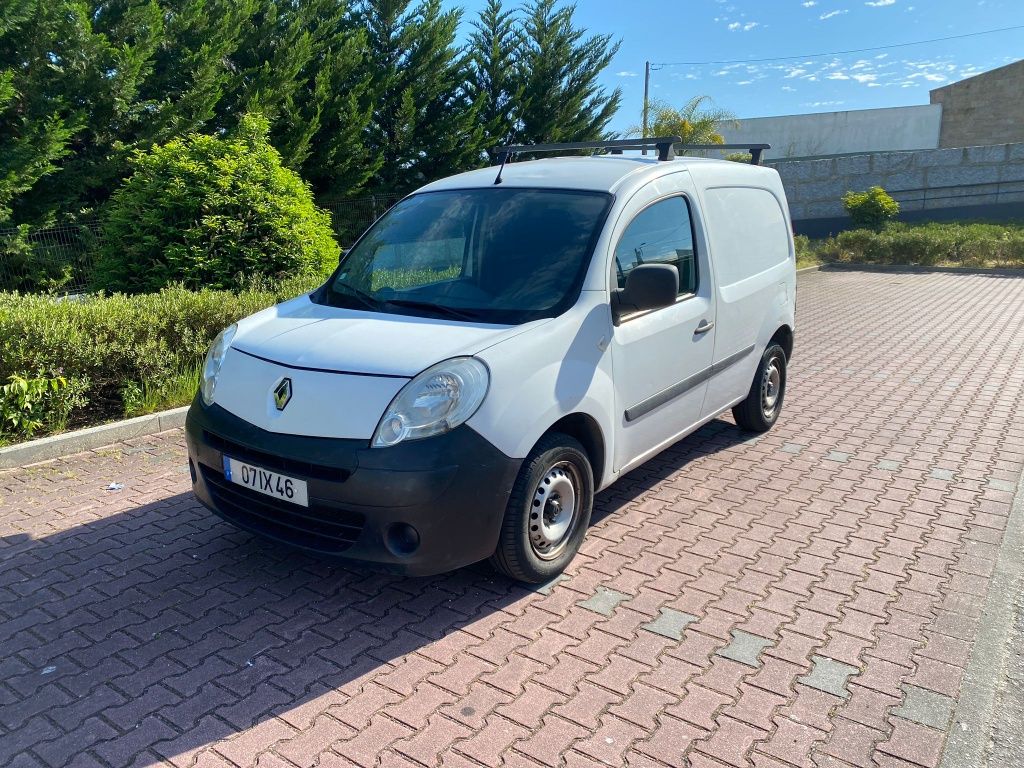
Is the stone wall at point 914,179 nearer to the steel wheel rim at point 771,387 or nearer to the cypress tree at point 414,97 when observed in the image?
the cypress tree at point 414,97

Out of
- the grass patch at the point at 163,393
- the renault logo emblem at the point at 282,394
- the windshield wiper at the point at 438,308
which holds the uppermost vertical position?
the windshield wiper at the point at 438,308

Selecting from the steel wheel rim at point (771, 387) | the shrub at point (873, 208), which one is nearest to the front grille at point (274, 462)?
the steel wheel rim at point (771, 387)

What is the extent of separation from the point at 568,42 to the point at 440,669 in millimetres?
27630

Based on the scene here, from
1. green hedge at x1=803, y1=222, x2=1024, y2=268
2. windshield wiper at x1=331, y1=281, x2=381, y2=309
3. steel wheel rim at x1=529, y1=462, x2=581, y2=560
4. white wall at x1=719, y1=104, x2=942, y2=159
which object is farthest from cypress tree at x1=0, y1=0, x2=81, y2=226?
white wall at x1=719, y1=104, x2=942, y2=159

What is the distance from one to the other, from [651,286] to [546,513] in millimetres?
1217

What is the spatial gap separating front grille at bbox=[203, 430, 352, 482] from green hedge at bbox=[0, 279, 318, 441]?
2.58 metres

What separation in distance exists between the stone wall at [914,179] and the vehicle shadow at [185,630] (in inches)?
876

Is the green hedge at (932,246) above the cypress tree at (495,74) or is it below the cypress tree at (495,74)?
below

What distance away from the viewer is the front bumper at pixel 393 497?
9.99 feet

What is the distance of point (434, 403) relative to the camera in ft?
10.3

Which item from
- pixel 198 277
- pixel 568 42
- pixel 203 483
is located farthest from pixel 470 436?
pixel 568 42

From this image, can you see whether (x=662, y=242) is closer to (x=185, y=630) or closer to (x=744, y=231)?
(x=744, y=231)

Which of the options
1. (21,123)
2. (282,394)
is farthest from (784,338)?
(21,123)

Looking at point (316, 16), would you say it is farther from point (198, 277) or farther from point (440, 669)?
point (440, 669)
